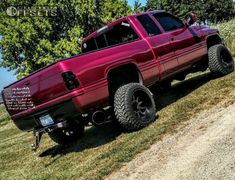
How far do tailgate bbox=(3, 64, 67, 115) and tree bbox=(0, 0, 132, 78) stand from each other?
77.1ft

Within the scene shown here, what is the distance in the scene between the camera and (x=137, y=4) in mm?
37469

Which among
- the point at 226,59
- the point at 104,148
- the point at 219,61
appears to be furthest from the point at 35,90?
the point at 226,59

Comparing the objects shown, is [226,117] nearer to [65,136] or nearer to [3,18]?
[65,136]

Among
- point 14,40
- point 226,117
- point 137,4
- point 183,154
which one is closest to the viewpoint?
point 183,154

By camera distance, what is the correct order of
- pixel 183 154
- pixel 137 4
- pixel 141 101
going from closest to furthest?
pixel 183 154 → pixel 141 101 → pixel 137 4

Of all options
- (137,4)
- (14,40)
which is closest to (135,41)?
(14,40)

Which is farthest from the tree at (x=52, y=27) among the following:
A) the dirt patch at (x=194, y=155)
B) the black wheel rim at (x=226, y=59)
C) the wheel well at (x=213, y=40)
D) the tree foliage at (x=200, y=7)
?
the tree foliage at (x=200, y=7)

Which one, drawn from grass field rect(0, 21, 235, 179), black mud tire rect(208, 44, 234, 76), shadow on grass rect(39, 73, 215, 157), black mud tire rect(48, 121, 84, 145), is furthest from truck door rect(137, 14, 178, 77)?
black mud tire rect(48, 121, 84, 145)

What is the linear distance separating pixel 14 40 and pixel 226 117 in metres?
26.3

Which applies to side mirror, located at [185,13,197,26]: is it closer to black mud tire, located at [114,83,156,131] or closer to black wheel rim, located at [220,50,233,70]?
black wheel rim, located at [220,50,233,70]

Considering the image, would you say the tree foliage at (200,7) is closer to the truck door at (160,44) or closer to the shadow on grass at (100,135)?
the shadow on grass at (100,135)

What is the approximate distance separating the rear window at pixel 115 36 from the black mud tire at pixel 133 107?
4.45 feet

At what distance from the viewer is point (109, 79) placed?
7.08m

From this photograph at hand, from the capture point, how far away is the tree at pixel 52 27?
30.5 m
